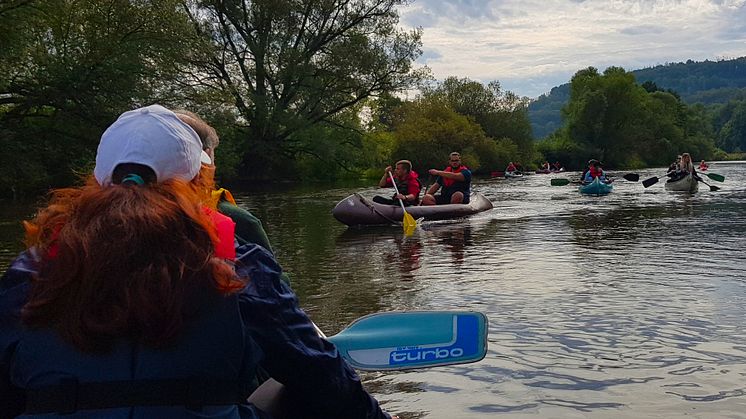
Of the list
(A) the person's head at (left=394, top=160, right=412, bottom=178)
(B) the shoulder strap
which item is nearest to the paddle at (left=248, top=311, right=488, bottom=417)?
(B) the shoulder strap

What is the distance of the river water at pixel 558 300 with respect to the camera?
3891mm

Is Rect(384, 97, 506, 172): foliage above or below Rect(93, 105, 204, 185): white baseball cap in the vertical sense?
above

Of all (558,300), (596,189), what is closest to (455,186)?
(596,189)

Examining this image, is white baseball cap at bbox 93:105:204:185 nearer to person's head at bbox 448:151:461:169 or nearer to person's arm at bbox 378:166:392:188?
person's arm at bbox 378:166:392:188

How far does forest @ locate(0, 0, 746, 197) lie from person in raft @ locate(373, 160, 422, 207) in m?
7.79

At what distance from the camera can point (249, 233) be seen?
8.19 ft

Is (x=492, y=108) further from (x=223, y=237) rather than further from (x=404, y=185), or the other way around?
(x=223, y=237)

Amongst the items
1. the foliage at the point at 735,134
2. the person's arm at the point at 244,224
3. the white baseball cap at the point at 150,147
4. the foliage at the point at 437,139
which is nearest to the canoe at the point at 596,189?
the person's arm at the point at 244,224

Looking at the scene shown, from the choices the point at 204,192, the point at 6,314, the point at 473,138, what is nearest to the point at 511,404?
the point at 204,192

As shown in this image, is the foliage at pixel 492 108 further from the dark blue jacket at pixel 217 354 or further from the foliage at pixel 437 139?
the dark blue jacket at pixel 217 354

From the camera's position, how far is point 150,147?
1545 mm

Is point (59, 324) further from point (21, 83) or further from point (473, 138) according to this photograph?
point (473, 138)

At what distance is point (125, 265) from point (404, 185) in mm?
12588

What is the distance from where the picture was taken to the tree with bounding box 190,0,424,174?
28516mm
